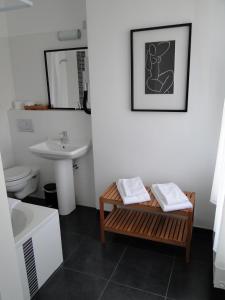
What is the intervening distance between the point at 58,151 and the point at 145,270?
1.36 metres

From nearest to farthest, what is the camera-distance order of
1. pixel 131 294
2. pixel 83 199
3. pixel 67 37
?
pixel 131 294 < pixel 67 37 < pixel 83 199

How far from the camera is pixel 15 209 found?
2.12 metres

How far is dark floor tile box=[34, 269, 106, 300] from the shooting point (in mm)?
1827

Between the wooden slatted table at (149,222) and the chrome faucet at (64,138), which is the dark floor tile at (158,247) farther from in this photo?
the chrome faucet at (64,138)

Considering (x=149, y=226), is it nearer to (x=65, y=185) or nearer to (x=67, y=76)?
(x=65, y=185)

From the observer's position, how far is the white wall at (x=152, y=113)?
2.04 m

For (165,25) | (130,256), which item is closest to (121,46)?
(165,25)

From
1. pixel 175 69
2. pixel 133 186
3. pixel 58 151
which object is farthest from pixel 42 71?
pixel 133 186

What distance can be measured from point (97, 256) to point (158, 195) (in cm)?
77

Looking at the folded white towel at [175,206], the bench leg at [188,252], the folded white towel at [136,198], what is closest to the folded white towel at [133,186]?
the folded white towel at [136,198]

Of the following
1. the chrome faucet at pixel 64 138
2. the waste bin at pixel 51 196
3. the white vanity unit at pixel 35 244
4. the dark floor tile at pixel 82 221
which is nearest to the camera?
the white vanity unit at pixel 35 244

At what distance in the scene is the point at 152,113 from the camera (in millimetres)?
2334

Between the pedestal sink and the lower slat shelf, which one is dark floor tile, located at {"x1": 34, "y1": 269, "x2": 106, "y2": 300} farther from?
the pedestal sink

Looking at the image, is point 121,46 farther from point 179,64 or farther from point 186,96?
point 186,96
